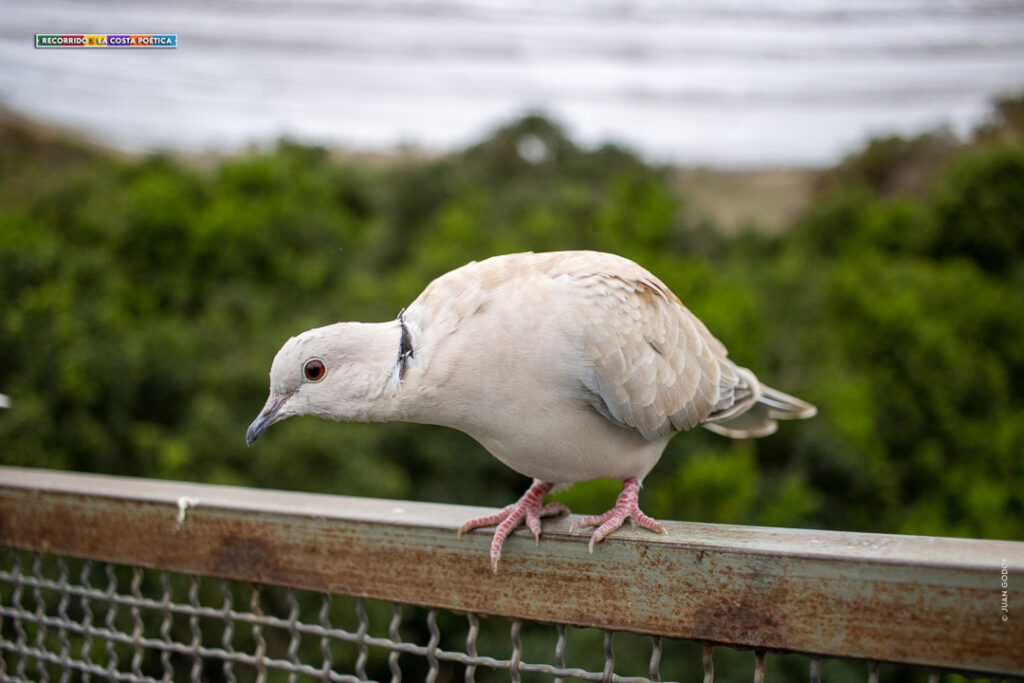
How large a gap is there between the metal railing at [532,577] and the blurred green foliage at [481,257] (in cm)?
290

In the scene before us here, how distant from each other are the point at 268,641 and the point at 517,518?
391 centimetres

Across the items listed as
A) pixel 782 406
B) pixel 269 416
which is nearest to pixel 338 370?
pixel 269 416

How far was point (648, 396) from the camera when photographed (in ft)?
5.36

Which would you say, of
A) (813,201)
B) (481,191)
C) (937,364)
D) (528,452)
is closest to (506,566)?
(528,452)

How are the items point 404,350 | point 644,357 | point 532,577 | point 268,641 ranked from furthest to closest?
1. point 268,641
2. point 644,357
3. point 404,350
4. point 532,577

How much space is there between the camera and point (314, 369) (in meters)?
1.47

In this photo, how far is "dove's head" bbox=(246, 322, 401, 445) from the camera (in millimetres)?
1467

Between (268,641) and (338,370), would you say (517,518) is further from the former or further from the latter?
(268,641)

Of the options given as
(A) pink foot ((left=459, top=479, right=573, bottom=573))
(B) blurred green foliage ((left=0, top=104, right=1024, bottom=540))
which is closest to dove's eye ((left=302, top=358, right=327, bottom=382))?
(A) pink foot ((left=459, top=479, right=573, bottom=573))

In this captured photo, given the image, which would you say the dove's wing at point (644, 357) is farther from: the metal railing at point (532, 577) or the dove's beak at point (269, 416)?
the dove's beak at point (269, 416)

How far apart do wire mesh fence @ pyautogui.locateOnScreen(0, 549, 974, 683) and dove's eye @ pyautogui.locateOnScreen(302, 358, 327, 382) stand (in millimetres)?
451

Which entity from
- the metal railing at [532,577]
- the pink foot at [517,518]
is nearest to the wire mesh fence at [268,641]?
the metal railing at [532,577]

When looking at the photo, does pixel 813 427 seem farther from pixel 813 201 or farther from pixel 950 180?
pixel 813 201

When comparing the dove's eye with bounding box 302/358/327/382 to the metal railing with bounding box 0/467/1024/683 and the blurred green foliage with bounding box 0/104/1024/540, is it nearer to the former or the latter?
the metal railing with bounding box 0/467/1024/683
